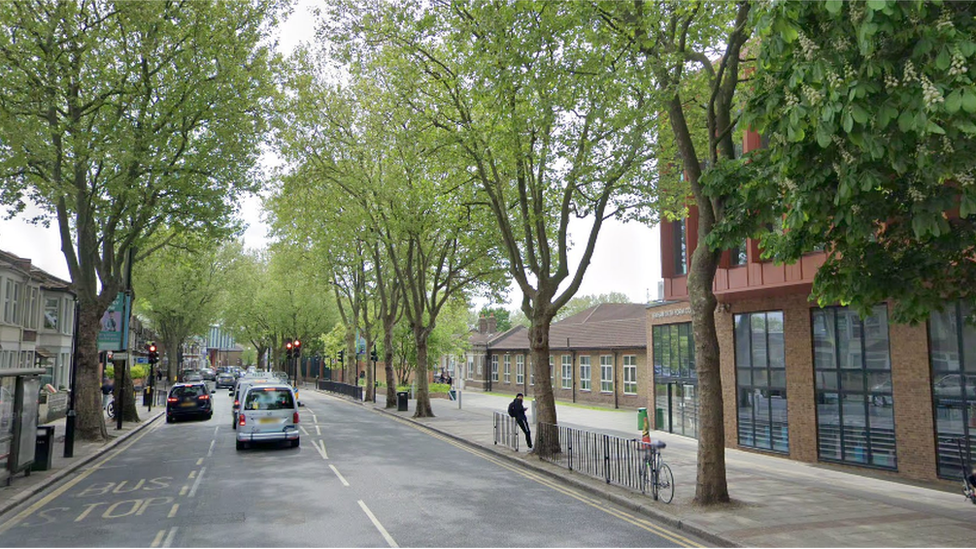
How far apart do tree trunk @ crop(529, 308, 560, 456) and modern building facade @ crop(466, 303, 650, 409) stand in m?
10.4

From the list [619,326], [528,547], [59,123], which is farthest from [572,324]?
[528,547]

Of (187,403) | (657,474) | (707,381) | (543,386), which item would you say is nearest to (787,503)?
(657,474)

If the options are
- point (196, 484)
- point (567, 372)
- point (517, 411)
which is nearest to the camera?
point (196, 484)

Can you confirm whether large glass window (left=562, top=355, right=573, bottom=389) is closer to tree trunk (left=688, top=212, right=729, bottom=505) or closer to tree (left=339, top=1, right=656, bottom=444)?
tree (left=339, top=1, right=656, bottom=444)

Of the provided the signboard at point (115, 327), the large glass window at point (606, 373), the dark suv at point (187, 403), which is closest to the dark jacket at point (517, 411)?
the signboard at point (115, 327)

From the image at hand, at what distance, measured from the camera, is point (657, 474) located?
36.7ft

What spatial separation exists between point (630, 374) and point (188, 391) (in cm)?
2339

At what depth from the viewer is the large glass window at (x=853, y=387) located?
49.5 ft

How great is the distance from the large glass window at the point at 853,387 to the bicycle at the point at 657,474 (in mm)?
6873

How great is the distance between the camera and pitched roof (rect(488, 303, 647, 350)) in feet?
123

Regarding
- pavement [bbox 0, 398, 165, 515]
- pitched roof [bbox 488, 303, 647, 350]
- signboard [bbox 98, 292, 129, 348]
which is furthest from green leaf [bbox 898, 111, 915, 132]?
pitched roof [bbox 488, 303, 647, 350]

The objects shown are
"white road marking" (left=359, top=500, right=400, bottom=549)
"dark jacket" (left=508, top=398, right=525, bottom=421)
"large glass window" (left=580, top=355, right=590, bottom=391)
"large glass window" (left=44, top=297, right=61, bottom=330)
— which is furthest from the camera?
"large glass window" (left=580, top=355, right=590, bottom=391)

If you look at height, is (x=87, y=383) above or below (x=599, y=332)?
below

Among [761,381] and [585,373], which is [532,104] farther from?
[585,373]
